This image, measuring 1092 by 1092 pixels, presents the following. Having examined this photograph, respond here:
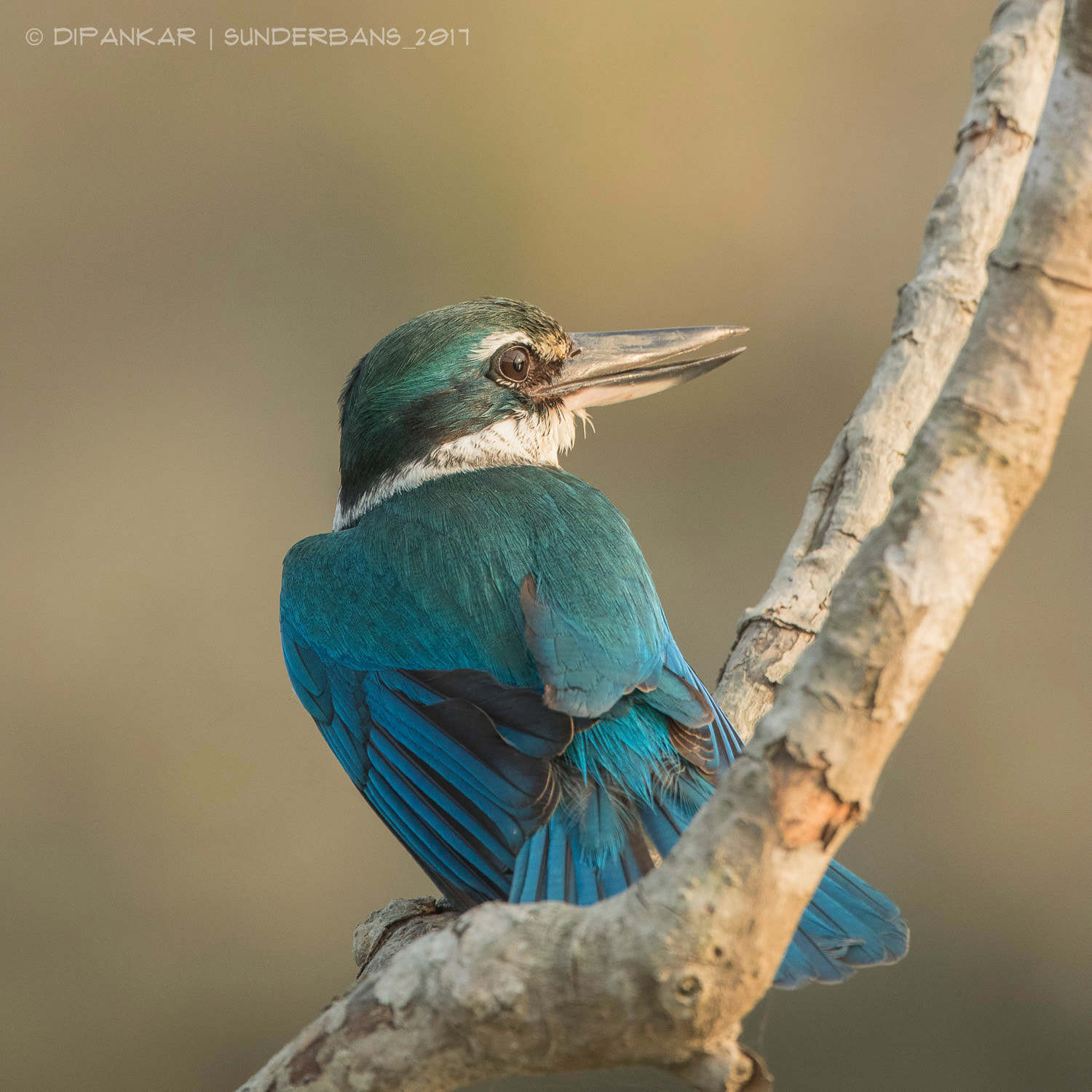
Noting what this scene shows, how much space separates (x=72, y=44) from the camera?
20.9 ft

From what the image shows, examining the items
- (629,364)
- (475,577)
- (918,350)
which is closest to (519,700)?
(475,577)

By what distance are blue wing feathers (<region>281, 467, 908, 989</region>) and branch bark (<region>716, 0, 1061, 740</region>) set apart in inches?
12.0

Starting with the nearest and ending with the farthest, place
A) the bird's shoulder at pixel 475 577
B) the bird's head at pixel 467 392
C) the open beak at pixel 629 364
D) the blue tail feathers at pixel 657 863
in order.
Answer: the blue tail feathers at pixel 657 863
the bird's shoulder at pixel 475 577
the bird's head at pixel 467 392
the open beak at pixel 629 364

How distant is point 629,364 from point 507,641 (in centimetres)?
132

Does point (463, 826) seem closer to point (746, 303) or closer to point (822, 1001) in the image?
point (822, 1001)

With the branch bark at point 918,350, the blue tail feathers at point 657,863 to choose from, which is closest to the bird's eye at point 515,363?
the branch bark at point 918,350

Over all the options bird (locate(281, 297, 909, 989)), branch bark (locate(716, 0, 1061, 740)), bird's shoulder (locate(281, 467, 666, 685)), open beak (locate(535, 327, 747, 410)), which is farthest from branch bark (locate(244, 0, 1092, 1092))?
open beak (locate(535, 327, 747, 410))

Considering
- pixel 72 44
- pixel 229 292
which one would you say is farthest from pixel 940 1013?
pixel 72 44

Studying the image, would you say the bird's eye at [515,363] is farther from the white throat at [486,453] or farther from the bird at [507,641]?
the white throat at [486,453]

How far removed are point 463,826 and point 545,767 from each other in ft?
0.73

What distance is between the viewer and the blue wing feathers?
7.32 ft

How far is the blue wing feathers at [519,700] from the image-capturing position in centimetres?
223

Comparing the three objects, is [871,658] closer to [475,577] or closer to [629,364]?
[475,577]

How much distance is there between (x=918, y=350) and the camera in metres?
2.78
